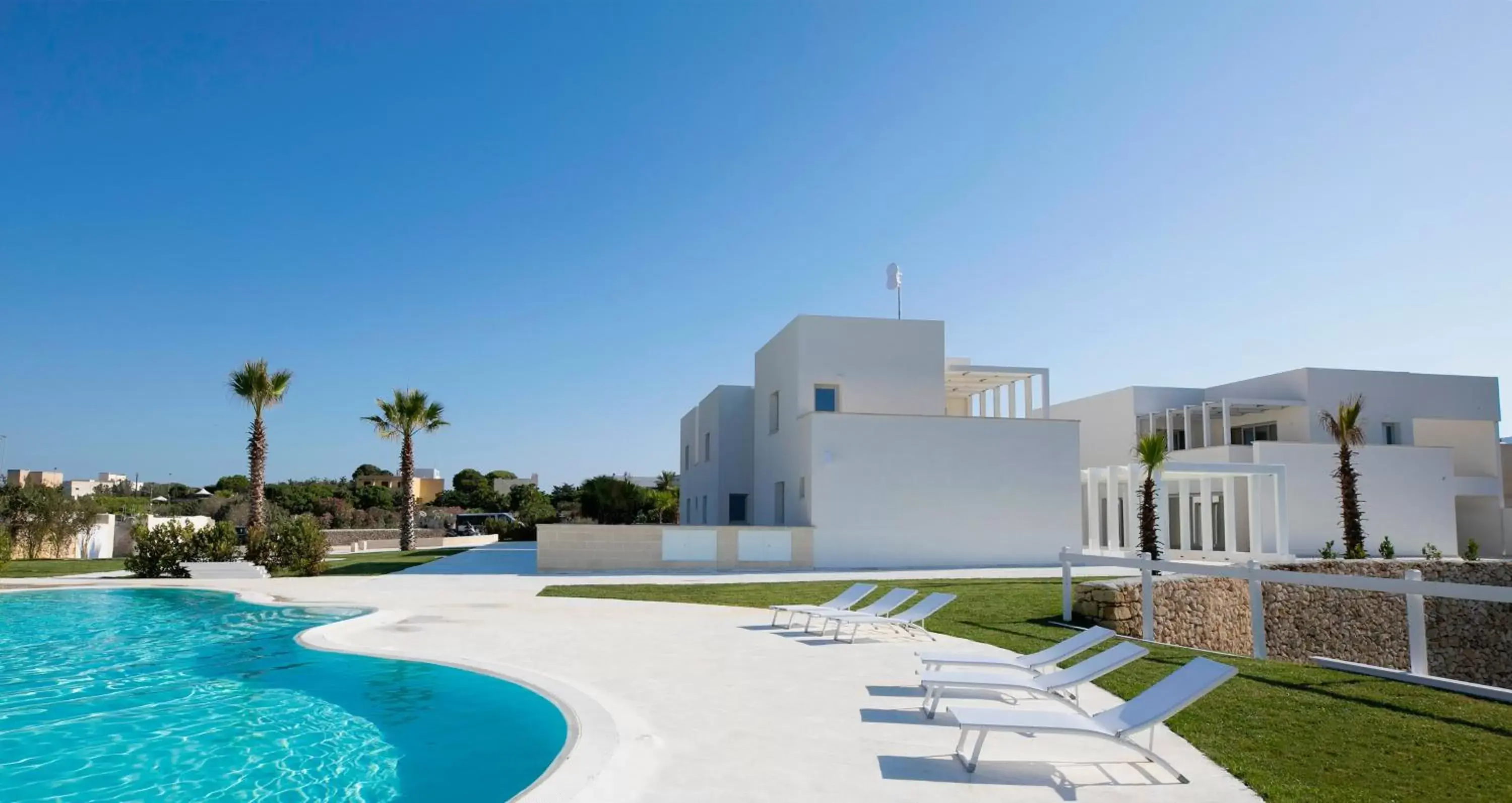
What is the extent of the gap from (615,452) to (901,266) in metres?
24.2

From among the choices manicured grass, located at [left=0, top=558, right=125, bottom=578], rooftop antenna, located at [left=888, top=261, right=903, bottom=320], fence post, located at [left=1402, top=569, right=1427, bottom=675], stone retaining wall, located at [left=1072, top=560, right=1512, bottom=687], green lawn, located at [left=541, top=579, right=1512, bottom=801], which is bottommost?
stone retaining wall, located at [left=1072, top=560, right=1512, bottom=687]

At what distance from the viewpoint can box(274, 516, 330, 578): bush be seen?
21.2 metres

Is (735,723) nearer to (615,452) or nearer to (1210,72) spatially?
(1210,72)

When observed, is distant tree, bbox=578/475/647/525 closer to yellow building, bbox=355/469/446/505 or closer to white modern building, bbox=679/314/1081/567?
white modern building, bbox=679/314/1081/567

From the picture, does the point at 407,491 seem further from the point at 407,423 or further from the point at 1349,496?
the point at 1349,496

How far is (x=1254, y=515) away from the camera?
26203mm

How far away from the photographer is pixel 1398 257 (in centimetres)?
1612

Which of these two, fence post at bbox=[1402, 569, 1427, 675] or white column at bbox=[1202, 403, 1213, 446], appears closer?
fence post at bbox=[1402, 569, 1427, 675]

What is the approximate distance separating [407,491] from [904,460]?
58.8ft

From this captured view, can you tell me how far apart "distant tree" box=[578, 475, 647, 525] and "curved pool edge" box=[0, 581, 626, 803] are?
78.5ft

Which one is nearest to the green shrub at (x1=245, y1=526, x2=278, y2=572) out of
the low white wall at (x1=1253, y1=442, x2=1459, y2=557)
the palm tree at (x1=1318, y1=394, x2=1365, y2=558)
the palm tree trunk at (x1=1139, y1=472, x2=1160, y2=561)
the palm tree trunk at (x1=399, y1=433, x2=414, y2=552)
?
the palm tree trunk at (x1=399, y1=433, x2=414, y2=552)

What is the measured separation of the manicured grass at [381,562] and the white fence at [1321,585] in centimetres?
1706

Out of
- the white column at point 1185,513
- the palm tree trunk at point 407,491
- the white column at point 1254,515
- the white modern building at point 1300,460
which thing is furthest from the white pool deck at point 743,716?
the white modern building at point 1300,460

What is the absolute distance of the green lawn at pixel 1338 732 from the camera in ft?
16.7
